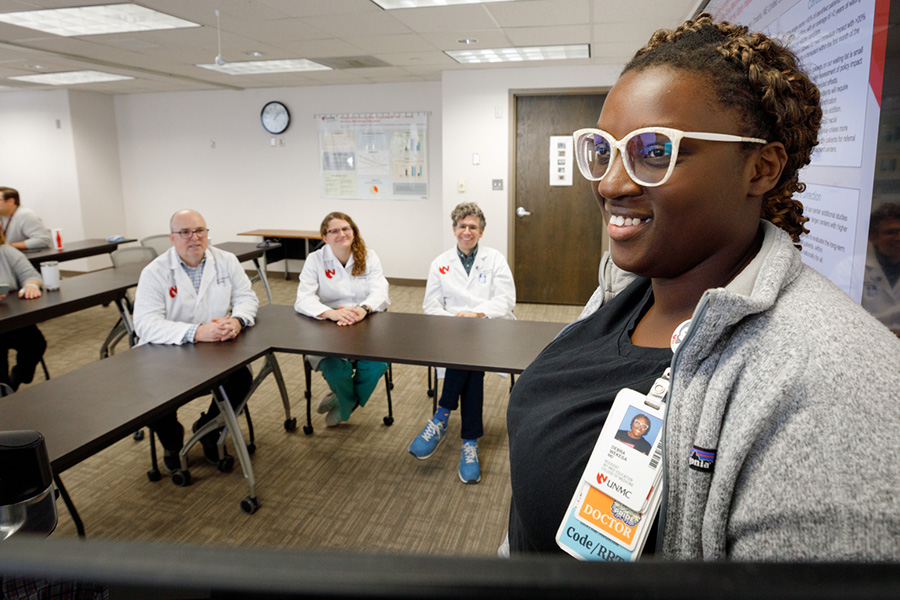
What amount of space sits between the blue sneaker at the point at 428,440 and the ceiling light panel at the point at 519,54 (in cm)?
339

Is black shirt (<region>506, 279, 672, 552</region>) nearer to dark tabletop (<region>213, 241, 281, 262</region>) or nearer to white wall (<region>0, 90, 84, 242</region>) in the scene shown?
dark tabletop (<region>213, 241, 281, 262</region>)

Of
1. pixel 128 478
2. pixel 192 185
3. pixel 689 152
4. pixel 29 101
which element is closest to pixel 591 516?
pixel 689 152

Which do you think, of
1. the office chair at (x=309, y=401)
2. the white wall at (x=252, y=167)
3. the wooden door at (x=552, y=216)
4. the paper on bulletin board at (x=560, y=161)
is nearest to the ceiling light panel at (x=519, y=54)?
the wooden door at (x=552, y=216)

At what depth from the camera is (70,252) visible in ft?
16.8

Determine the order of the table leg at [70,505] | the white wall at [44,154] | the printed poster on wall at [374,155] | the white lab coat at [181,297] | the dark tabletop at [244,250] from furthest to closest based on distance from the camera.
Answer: the white wall at [44,154] → the printed poster on wall at [374,155] → the dark tabletop at [244,250] → the white lab coat at [181,297] → the table leg at [70,505]

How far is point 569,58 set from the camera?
5.29 m

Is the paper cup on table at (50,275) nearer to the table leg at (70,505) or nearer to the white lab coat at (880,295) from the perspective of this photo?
the table leg at (70,505)

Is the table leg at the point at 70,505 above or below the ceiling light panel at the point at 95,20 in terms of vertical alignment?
below

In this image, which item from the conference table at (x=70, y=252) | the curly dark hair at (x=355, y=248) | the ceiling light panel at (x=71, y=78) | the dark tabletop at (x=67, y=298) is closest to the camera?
the dark tabletop at (x=67, y=298)

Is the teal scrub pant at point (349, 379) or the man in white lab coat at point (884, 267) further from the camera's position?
the teal scrub pant at point (349, 379)

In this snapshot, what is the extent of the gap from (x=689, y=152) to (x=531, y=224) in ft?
18.4

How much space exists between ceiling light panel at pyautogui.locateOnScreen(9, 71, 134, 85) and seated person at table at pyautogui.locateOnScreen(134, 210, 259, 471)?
4.47 metres

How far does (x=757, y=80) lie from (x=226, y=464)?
113 inches

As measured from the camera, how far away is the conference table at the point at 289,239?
7211 millimetres
